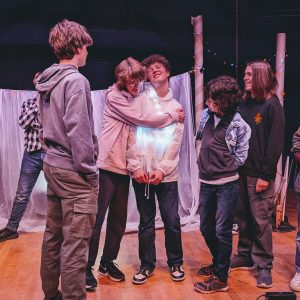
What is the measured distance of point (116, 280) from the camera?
3375 millimetres

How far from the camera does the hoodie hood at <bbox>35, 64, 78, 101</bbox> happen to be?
2467 mm

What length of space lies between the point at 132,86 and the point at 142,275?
132 centimetres

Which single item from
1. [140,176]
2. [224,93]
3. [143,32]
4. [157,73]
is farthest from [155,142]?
[143,32]

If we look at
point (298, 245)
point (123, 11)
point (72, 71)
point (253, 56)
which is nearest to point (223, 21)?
point (253, 56)

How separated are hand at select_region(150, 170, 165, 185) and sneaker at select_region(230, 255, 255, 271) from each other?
0.95 metres

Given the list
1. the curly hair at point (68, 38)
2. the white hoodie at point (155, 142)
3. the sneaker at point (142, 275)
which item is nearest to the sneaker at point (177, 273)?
the sneaker at point (142, 275)

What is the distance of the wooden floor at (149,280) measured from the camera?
3.15 meters

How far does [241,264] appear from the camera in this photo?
3662 millimetres

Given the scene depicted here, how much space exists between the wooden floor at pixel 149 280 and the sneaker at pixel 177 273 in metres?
0.04

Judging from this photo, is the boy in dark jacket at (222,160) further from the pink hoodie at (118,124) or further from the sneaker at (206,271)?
the pink hoodie at (118,124)

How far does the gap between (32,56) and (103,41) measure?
87cm

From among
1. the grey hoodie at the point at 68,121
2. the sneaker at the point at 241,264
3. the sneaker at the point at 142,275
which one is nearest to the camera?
the grey hoodie at the point at 68,121

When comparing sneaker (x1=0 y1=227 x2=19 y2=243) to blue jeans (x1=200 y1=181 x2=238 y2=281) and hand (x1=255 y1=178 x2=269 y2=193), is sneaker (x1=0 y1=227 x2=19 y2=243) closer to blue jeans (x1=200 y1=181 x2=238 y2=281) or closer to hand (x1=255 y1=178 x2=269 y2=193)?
blue jeans (x1=200 y1=181 x2=238 y2=281)

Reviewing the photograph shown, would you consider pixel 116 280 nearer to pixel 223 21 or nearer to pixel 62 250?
pixel 62 250
